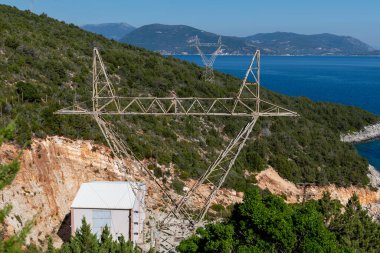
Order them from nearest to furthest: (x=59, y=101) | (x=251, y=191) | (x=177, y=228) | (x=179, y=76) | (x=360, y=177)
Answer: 1. (x=251, y=191)
2. (x=177, y=228)
3. (x=59, y=101)
4. (x=360, y=177)
5. (x=179, y=76)

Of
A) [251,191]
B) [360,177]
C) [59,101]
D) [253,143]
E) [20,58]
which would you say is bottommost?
[360,177]

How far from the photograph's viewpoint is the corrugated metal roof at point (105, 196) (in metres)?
14.2

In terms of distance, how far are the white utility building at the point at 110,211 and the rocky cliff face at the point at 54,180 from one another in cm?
100

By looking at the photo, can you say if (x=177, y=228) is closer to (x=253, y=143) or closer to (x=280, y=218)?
(x=280, y=218)

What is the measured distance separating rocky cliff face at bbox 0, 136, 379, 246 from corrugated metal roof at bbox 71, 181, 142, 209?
0.73 m

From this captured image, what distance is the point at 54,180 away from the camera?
52.9ft

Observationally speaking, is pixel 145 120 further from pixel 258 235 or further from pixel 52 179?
pixel 258 235

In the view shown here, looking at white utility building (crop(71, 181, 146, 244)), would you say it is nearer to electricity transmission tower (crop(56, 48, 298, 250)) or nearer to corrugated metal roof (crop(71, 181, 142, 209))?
corrugated metal roof (crop(71, 181, 142, 209))

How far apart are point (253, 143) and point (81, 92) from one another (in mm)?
12531

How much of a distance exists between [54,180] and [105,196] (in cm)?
291

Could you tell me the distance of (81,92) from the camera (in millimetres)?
22953

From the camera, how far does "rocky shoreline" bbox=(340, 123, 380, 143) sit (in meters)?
44.3

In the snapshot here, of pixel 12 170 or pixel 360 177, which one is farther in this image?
pixel 360 177

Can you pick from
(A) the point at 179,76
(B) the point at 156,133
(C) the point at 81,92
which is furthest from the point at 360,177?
(C) the point at 81,92
